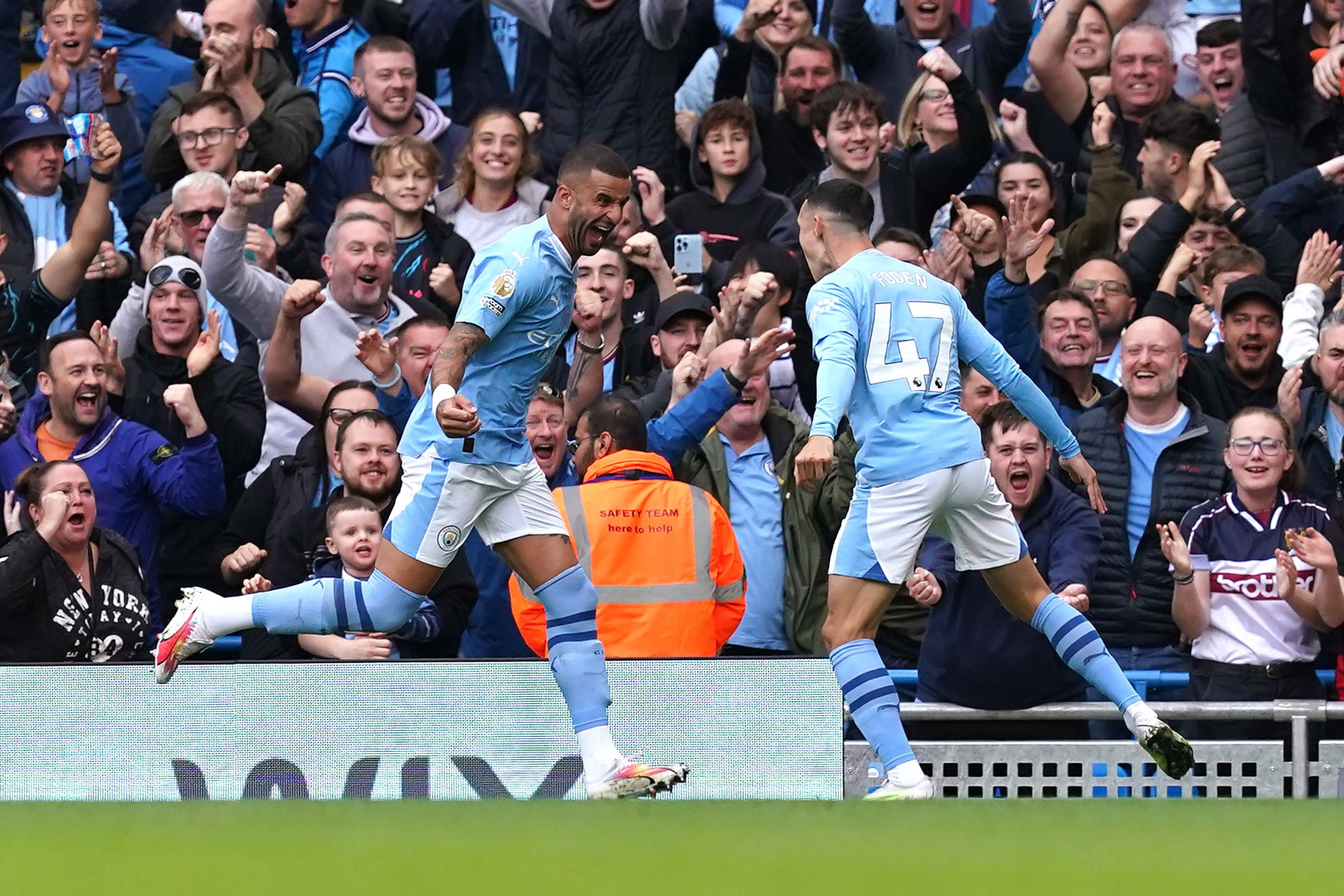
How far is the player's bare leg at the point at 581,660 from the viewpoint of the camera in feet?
22.6

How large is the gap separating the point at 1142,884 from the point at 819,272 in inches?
161

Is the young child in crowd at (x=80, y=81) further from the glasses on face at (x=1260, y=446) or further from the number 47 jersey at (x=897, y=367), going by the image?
the glasses on face at (x=1260, y=446)

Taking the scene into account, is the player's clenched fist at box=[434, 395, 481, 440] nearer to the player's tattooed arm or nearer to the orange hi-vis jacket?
the player's tattooed arm

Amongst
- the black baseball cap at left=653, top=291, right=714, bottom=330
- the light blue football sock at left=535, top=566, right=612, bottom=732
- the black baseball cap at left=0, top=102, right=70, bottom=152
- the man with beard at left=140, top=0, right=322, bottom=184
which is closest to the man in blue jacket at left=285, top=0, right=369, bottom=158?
the man with beard at left=140, top=0, right=322, bottom=184

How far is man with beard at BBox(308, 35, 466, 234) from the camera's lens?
11234 mm

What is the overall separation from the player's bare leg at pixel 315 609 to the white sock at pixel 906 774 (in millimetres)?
1817

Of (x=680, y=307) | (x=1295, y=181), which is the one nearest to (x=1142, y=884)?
(x=680, y=307)

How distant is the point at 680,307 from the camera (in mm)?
9625

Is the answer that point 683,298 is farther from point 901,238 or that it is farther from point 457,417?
point 457,417

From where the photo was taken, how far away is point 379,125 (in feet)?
37.4

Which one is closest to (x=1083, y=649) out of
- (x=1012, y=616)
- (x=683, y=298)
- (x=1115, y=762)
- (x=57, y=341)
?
(x=1012, y=616)

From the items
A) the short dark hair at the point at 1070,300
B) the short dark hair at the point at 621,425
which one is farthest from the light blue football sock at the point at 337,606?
the short dark hair at the point at 1070,300

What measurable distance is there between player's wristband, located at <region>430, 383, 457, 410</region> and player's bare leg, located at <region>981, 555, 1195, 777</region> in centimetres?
222

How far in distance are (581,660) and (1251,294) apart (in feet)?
13.4
